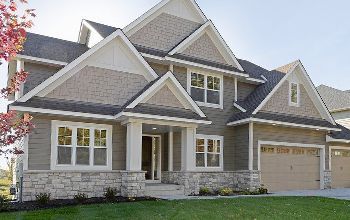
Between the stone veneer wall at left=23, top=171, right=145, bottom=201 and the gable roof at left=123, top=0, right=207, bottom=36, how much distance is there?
23.0ft

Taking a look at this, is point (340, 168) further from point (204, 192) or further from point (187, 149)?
point (187, 149)

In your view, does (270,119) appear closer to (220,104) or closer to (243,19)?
(220,104)

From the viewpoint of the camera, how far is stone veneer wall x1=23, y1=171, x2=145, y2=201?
1360 cm

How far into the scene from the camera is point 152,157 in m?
18.5

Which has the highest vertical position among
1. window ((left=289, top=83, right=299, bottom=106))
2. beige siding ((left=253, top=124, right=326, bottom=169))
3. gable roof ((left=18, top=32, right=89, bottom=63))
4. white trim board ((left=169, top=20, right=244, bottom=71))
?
white trim board ((left=169, top=20, right=244, bottom=71))

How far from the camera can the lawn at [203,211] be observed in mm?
10305

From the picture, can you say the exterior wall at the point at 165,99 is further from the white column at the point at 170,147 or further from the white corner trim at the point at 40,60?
the white corner trim at the point at 40,60

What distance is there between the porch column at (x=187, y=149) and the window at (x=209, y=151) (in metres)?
2.03

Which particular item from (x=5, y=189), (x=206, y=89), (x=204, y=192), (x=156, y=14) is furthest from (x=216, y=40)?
(x=5, y=189)

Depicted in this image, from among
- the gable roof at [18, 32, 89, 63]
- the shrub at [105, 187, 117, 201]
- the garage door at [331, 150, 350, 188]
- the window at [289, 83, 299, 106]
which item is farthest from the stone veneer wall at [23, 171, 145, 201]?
the garage door at [331, 150, 350, 188]

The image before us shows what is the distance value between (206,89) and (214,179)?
460 cm

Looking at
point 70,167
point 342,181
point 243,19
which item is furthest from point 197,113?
point 342,181

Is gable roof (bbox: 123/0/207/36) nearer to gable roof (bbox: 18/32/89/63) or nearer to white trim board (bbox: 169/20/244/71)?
white trim board (bbox: 169/20/244/71)

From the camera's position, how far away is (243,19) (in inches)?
603
